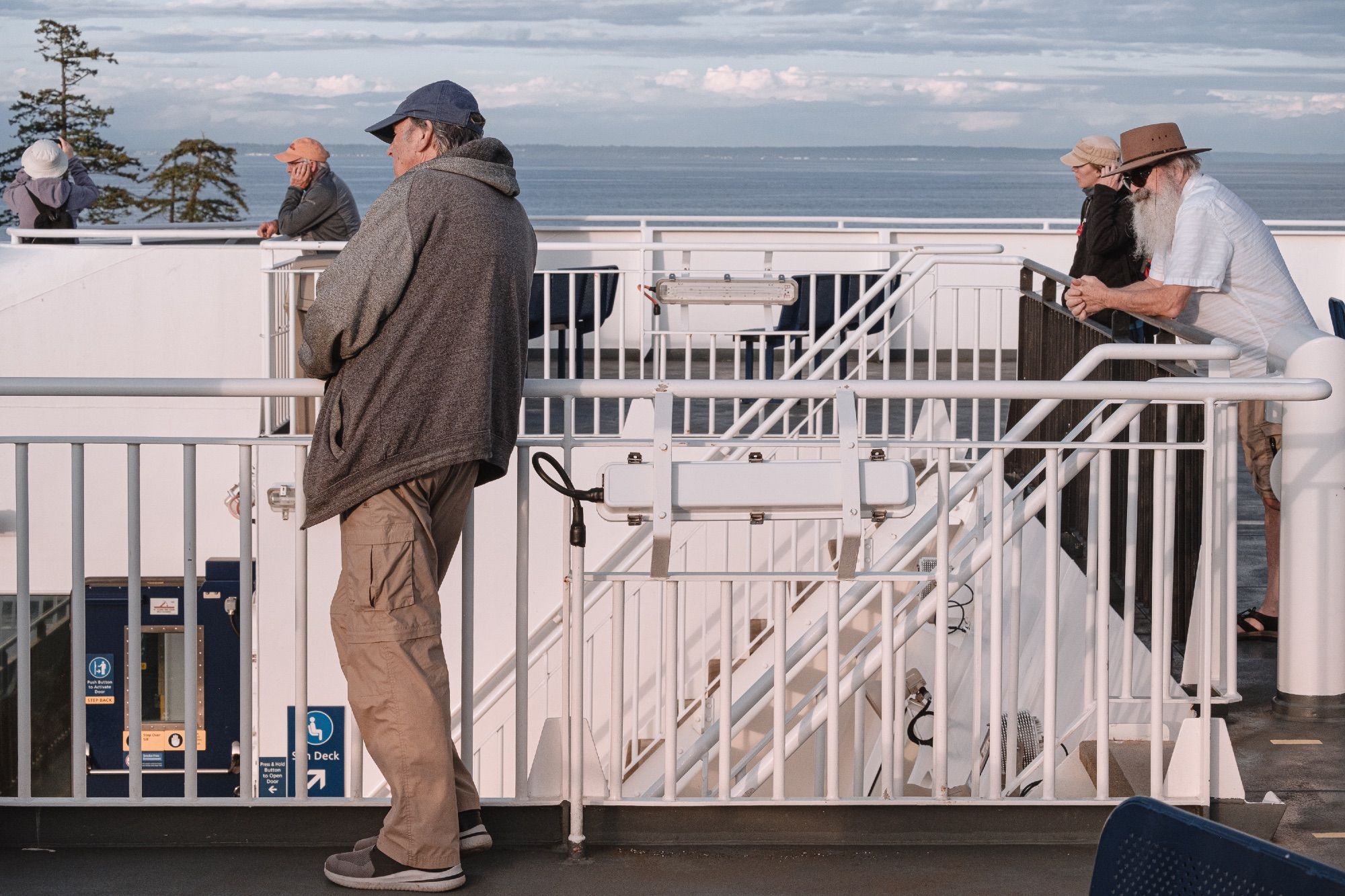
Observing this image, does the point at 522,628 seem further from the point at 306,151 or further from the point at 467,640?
the point at 306,151

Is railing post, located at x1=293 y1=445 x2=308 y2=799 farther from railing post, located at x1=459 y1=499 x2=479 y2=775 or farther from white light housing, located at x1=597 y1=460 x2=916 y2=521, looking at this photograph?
white light housing, located at x1=597 y1=460 x2=916 y2=521

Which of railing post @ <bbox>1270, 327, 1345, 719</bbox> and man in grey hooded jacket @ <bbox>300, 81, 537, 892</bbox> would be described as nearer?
man in grey hooded jacket @ <bbox>300, 81, 537, 892</bbox>

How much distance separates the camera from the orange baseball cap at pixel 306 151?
11.0 metres

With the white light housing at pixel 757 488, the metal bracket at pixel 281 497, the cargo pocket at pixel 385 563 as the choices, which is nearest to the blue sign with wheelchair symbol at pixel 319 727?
the metal bracket at pixel 281 497

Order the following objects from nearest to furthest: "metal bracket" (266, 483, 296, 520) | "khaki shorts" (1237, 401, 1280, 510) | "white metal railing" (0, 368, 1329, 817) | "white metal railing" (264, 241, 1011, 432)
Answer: "white metal railing" (0, 368, 1329, 817)
"khaki shorts" (1237, 401, 1280, 510)
"white metal railing" (264, 241, 1011, 432)
"metal bracket" (266, 483, 296, 520)

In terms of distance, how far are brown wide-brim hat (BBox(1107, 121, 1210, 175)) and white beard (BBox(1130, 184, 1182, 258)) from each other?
120 mm

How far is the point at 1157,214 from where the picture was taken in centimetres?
542

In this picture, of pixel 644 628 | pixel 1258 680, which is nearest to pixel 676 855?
pixel 1258 680

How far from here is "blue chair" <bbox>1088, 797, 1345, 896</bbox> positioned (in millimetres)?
1538

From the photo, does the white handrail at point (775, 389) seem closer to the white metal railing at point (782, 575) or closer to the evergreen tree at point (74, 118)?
the white metal railing at point (782, 575)

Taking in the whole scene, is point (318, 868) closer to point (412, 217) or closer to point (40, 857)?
point (40, 857)

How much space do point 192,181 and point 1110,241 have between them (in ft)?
93.8

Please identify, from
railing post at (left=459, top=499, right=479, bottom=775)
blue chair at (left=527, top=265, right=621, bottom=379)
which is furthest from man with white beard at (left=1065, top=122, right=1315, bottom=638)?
blue chair at (left=527, top=265, right=621, bottom=379)

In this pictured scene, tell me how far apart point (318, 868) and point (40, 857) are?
640 mm
